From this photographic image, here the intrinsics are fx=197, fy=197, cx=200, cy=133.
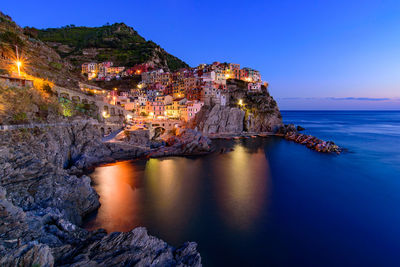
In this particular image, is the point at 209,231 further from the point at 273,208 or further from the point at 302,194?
the point at 302,194

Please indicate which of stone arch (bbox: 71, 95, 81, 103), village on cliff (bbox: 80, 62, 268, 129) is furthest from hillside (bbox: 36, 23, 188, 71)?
stone arch (bbox: 71, 95, 81, 103)

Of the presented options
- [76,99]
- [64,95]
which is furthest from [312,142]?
[64,95]

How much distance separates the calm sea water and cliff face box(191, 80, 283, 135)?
52.9ft

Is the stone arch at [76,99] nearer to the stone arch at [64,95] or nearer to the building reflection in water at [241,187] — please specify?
the stone arch at [64,95]

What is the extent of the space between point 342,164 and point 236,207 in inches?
718

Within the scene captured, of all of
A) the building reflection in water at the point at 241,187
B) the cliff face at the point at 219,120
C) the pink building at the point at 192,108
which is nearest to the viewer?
the building reflection in water at the point at 241,187

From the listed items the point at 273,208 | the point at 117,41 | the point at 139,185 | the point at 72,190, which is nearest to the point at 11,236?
the point at 72,190

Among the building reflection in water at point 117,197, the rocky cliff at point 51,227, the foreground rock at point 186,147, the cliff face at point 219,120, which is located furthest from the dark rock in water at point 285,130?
the rocky cliff at point 51,227

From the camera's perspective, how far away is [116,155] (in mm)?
23375

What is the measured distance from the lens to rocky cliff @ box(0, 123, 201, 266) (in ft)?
18.1

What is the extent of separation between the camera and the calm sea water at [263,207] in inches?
385

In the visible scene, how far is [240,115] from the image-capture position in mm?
43844

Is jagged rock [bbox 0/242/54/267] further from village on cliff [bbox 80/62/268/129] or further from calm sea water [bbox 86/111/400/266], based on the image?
village on cliff [bbox 80/62/268/129]

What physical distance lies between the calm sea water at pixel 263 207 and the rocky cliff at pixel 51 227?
7.73 feet
